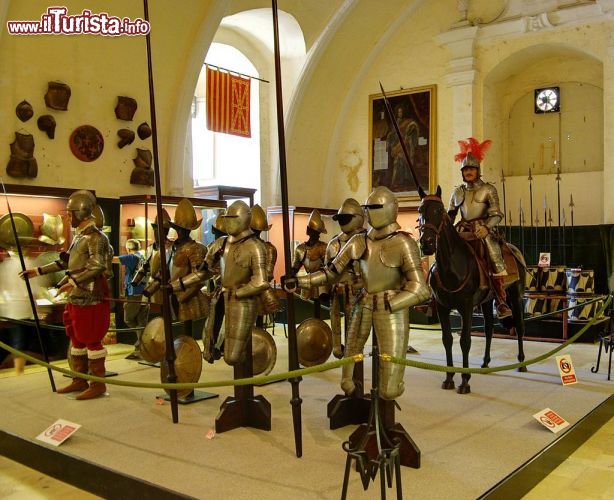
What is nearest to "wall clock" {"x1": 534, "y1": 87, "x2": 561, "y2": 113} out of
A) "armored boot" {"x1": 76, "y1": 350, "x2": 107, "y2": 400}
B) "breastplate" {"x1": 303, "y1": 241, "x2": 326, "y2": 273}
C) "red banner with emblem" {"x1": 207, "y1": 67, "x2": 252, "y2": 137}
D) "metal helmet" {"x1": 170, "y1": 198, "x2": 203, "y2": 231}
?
"red banner with emblem" {"x1": 207, "y1": 67, "x2": 252, "y2": 137}

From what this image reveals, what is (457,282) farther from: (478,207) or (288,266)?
(288,266)

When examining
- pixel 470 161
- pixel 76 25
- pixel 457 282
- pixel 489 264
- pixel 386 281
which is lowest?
pixel 457 282

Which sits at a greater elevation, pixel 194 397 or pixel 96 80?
pixel 96 80

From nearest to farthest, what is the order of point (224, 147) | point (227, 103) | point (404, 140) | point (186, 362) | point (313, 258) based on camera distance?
point (186, 362)
point (313, 258)
point (227, 103)
point (404, 140)
point (224, 147)

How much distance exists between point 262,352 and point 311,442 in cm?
118

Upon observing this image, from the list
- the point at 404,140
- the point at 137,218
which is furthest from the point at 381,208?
the point at 404,140

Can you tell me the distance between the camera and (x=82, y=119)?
9898 mm

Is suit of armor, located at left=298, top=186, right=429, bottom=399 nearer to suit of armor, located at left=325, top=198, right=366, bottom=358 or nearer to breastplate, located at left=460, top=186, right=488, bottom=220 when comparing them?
suit of armor, located at left=325, top=198, right=366, bottom=358

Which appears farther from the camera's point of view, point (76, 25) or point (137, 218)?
point (137, 218)

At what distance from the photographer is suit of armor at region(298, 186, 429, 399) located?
4102 mm

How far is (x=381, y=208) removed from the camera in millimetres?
4254

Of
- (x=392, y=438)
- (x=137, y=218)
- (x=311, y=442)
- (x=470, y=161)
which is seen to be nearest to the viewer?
(x=392, y=438)

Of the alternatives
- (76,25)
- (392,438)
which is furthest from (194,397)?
(76,25)

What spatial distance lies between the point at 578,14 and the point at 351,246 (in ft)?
31.8
